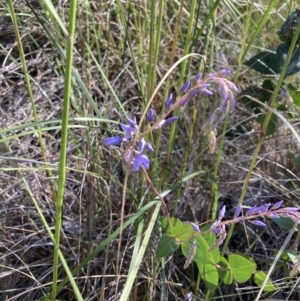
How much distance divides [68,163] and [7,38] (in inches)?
19.7

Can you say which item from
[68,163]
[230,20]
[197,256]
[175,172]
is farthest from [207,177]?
[230,20]

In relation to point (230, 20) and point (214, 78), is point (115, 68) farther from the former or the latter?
point (214, 78)

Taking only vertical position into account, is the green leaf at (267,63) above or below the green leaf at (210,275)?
above

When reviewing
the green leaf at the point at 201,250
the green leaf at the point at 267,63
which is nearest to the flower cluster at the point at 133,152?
the green leaf at the point at 201,250

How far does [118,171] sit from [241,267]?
42 centimetres

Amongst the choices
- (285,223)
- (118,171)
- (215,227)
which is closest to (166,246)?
(215,227)

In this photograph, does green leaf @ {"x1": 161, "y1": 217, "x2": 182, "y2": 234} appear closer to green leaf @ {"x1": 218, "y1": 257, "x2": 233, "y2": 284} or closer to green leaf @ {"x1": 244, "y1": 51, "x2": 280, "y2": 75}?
green leaf @ {"x1": 218, "y1": 257, "x2": 233, "y2": 284}

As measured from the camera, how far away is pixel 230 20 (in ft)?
5.49

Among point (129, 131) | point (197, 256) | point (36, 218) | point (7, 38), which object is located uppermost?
point (129, 131)

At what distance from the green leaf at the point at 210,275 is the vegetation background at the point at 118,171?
2.4 inches

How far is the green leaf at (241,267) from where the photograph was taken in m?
0.86

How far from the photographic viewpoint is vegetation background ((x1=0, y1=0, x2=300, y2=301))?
95 centimetres

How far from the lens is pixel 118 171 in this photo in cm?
122

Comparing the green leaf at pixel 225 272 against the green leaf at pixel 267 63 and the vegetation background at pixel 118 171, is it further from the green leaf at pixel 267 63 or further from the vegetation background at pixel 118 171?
the green leaf at pixel 267 63
